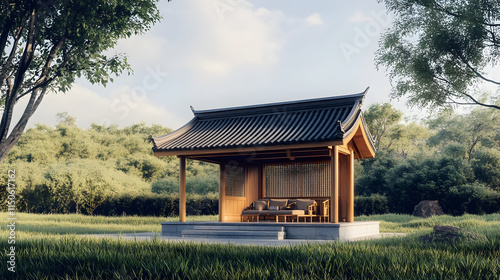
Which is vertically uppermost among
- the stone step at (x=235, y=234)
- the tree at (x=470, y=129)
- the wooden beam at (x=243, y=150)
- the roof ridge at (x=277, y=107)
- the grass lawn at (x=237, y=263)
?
A: the tree at (x=470, y=129)

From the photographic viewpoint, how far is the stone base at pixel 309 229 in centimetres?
1068

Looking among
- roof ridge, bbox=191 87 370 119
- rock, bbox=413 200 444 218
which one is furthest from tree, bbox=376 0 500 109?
rock, bbox=413 200 444 218

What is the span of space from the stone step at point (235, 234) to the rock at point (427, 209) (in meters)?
11.5

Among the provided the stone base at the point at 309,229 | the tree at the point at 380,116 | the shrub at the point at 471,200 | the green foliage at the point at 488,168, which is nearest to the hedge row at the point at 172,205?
the shrub at the point at 471,200

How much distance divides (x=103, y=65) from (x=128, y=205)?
40.5 ft

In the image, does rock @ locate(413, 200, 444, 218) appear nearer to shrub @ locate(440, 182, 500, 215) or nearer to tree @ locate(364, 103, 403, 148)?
shrub @ locate(440, 182, 500, 215)

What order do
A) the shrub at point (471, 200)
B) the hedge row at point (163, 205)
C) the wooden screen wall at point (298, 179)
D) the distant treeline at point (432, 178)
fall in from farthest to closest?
the hedge row at point (163, 205) → the distant treeline at point (432, 178) → the shrub at point (471, 200) → the wooden screen wall at point (298, 179)

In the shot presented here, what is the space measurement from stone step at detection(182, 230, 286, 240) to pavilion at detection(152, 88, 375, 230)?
95cm

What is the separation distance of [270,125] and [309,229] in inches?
128

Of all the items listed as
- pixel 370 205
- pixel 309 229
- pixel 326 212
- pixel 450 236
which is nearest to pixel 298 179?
pixel 326 212

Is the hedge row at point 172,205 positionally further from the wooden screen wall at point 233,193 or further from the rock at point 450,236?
the rock at point 450,236

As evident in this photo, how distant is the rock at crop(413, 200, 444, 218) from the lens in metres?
20.5

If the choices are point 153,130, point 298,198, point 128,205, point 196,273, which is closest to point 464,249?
point 196,273

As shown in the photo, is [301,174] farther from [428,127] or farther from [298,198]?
[428,127]
